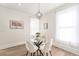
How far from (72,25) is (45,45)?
82 cm

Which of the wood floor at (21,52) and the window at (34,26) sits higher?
the window at (34,26)

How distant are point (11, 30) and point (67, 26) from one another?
55.7 inches

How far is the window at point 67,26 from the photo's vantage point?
2195mm

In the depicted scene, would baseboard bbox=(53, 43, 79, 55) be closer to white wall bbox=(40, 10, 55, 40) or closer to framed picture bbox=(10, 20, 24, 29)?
white wall bbox=(40, 10, 55, 40)

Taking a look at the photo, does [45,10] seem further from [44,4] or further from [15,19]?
[15,19]

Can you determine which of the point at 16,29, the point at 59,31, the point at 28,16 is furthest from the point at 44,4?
the point at 16,29

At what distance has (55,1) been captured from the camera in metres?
2.12

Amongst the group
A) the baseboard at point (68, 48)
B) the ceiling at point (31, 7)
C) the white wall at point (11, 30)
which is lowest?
the baseboard at point (68, 48)

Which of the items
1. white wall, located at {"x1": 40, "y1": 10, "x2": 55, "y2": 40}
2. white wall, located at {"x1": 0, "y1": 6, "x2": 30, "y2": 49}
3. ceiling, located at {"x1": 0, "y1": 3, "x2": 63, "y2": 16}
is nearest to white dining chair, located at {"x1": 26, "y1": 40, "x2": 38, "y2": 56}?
white wall, located at {"x1": 0, "y1": 6, "x2": 30, "y2": 49}

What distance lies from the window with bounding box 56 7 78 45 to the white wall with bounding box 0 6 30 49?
0.81 m

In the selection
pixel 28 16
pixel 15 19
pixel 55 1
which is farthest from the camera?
pixel 28 16

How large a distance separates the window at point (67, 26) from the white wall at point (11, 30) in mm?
810

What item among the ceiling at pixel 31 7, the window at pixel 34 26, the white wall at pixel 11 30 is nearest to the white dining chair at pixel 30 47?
the white wall at pixel 11 30

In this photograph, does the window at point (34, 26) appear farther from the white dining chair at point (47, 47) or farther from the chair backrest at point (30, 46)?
the white dining chair at point (47, 47)
